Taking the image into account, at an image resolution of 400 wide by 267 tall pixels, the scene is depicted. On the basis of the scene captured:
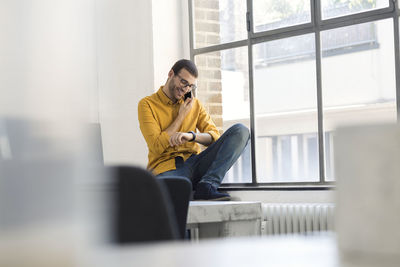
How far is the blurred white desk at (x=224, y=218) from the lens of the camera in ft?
Result: 7.07

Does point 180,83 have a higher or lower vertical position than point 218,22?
lower

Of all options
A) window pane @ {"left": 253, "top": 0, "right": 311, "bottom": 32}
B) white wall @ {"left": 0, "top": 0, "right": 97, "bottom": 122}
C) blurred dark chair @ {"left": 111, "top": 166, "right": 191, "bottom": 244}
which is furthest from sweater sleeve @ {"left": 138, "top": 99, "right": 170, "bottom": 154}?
white wall @ {"left": 0, "top": 0, "right": 97, "bottom": 122}

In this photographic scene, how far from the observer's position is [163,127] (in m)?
4.83

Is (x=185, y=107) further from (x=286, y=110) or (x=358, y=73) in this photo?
(x=358, y=73)

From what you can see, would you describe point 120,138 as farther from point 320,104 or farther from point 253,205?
point 253,205

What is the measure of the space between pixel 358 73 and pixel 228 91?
1241 millimetres

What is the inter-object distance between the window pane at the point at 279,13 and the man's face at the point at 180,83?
822mm

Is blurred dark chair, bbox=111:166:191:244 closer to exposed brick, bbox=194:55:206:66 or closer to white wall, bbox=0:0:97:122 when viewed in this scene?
white wall, bbox=0:0:97:122

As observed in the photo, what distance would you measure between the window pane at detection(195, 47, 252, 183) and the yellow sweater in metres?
0.43

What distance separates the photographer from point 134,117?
5.70 m

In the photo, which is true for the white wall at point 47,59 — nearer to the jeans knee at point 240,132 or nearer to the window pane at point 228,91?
the jeans knee at point 240,132

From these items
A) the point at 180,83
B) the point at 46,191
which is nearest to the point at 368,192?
the point at 46,191

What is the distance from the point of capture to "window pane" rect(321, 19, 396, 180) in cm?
439

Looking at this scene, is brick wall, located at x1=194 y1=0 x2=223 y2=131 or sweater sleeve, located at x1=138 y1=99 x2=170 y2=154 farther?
brick wall, located at x1=194 y1=0 x2=223 y2=131
